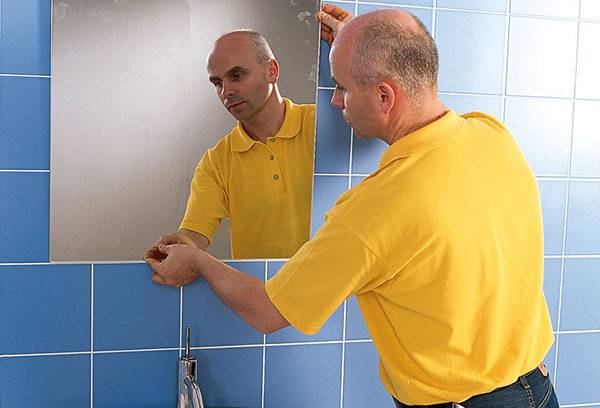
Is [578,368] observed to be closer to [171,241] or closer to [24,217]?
[171,241]

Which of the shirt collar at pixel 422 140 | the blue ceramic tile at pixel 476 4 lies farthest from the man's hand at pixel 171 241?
the blue ceramic tile at pixel 476 4

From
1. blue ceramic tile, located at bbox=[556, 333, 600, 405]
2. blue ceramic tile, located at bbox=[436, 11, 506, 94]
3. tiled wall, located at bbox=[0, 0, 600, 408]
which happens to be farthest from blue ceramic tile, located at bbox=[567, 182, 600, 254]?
blue ceramic tile, located at bbox=[436, 11, 506, 94]

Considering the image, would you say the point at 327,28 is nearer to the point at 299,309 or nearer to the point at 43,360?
the point at 299,309

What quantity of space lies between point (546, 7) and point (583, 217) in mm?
491

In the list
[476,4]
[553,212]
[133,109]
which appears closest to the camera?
[133,109]

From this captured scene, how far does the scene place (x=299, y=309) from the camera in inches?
54.7

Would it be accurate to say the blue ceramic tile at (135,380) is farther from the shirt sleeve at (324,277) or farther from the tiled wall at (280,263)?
the shirt sleeve at (324,277)

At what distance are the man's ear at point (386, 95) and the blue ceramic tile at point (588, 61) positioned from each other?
68 centimetres

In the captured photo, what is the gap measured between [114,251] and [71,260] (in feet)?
0.27

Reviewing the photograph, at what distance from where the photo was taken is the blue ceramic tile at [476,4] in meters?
1.78

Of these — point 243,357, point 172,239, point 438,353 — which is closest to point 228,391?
point 243,357

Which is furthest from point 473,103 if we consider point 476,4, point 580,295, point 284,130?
point 580,295

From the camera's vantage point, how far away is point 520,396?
1470 mm

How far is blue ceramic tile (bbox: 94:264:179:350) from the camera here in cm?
162
